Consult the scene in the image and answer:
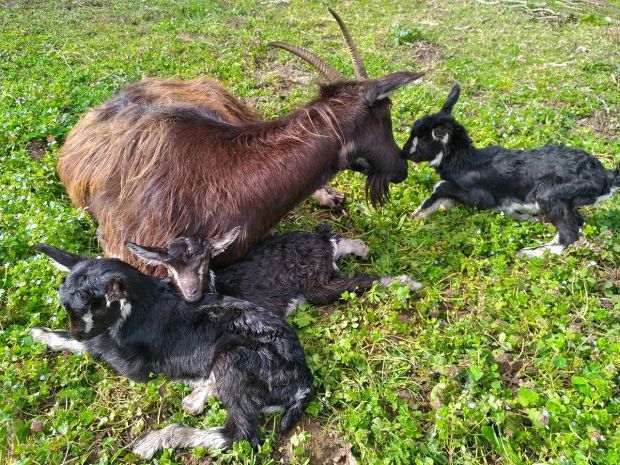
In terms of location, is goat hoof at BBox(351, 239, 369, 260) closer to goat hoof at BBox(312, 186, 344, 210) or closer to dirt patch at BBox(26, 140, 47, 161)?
goat hoof at BBox(312, 186, 344, 210)

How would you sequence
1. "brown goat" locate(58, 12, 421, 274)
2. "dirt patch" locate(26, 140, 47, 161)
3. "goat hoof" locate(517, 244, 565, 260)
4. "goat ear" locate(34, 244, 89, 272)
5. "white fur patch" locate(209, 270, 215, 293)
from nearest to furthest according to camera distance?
"goat ear" locate(34, 244, 89, 272) < "white fur patch" locate(209, 270, 215, 293) < "brown goat" locate(58, 12, 421, 274) < "goat hoof" locate(517, 244, 565, 260) < "dirt patch" locate(26, 140, 47, 161)

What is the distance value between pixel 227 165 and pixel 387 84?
1.44 metres

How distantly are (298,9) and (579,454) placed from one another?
10.6 meters

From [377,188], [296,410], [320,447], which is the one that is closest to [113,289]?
[296,410]

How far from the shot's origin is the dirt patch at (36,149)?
17.7ft

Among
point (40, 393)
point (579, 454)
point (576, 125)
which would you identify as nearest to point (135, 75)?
point (40, 393)

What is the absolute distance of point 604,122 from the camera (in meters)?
6.21

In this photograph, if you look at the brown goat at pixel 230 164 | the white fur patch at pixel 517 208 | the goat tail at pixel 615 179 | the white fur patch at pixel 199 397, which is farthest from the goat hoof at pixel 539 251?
the white fur patch at pixel 199 397

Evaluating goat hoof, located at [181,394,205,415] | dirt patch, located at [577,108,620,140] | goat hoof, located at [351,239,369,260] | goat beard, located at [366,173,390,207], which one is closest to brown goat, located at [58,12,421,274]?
goat beard, located at [366,173,390,207]

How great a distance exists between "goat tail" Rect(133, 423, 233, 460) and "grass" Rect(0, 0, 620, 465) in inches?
2.5

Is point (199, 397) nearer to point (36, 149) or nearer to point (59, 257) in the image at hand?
point (59, 257)

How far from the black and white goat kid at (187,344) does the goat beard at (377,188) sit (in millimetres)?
1756

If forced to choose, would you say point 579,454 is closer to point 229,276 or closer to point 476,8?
point 229,276

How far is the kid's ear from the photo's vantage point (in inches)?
188
